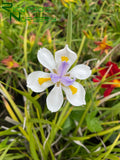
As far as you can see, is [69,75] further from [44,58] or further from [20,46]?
[20,46]

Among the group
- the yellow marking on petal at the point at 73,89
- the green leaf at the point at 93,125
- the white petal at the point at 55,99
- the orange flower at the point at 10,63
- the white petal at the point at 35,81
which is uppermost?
the orange flower at the point at 10,63

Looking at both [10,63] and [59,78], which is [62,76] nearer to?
[59,78]

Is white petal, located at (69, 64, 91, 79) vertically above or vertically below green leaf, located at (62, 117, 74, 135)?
above

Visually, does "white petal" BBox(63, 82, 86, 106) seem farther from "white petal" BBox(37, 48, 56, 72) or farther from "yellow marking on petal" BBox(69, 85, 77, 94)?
"white petal" BBox(37, 48, 56, 72)

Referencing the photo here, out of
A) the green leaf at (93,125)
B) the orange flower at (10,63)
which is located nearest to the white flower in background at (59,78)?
the green leaf at (93,125)

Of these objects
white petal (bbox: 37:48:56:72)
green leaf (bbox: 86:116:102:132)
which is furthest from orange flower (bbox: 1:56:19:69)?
green leaf (bbox: 86:116:102:132)

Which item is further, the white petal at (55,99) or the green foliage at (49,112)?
the green foliage at (49,112)

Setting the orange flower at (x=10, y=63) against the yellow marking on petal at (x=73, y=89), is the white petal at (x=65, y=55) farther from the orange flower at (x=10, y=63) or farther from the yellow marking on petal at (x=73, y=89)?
the orange flower at (x=10, y=63)
